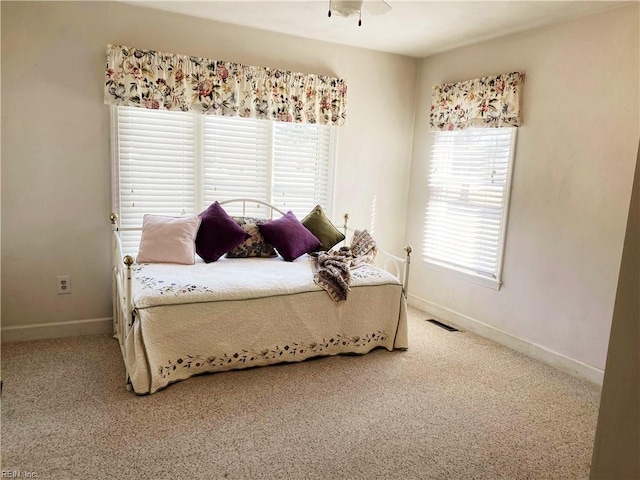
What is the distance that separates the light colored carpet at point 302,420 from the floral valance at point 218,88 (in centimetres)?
183

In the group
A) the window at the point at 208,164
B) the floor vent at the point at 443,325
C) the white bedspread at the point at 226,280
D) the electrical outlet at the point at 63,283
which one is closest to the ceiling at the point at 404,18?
the window at the point at 208,164

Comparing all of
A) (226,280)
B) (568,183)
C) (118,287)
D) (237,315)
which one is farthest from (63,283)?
(568,183)

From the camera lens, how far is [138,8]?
326 cm

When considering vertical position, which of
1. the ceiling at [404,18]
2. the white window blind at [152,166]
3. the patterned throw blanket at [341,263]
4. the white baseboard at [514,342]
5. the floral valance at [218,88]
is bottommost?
the white baseboard at [514,342]

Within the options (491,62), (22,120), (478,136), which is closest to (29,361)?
(22,120)

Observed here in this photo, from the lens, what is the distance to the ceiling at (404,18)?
294cm

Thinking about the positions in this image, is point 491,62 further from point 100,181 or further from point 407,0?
point 100,181

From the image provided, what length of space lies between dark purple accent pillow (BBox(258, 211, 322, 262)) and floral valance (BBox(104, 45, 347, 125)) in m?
0.89

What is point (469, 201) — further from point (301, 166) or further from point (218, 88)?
point (218, 88)

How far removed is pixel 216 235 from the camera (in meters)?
3.37

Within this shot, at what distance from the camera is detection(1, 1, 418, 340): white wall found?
9.95 ft

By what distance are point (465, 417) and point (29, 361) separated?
8.77 feet

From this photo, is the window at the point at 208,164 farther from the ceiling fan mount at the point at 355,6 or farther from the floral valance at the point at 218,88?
the ceiling fan mount at the point at 355,6

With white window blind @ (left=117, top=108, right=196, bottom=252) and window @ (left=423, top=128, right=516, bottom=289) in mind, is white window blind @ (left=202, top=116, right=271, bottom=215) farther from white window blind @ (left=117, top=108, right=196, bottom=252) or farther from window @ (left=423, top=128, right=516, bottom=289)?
window @ (left=423, top=128, right=516, bottom=289)
